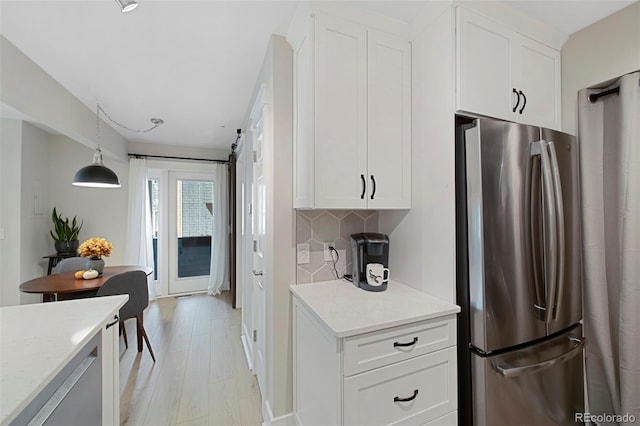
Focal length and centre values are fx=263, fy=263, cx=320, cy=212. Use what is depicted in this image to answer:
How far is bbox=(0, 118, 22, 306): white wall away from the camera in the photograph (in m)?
2.96

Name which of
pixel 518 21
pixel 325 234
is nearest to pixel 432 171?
pixel 325 234

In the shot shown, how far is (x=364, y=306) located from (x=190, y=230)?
4247 millimetres

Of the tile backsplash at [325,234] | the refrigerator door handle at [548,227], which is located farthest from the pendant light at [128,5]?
the refrigerator door handle at [548,227]

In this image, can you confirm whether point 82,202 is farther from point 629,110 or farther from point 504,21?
point 629,110

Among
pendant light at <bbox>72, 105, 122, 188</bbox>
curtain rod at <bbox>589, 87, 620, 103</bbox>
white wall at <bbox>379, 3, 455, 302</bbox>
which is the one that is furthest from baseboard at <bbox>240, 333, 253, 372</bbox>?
curtain rod at <bbox>589, 87, 620, 103</bbox>

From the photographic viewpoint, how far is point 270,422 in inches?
65.1

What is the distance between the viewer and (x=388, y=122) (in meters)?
1.59

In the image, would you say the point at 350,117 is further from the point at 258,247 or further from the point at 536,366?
the point at 536,366

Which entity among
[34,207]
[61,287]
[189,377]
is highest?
[34,207]

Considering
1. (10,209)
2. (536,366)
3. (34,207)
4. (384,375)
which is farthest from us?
(34,207)

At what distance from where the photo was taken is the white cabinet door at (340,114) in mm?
1421

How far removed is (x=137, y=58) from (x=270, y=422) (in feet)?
8.89

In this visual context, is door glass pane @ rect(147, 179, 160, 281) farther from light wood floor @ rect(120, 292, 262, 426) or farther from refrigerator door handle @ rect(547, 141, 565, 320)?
refrigerator door handle @ rect(547, 141, 565, 320)

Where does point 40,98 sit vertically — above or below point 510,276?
above
